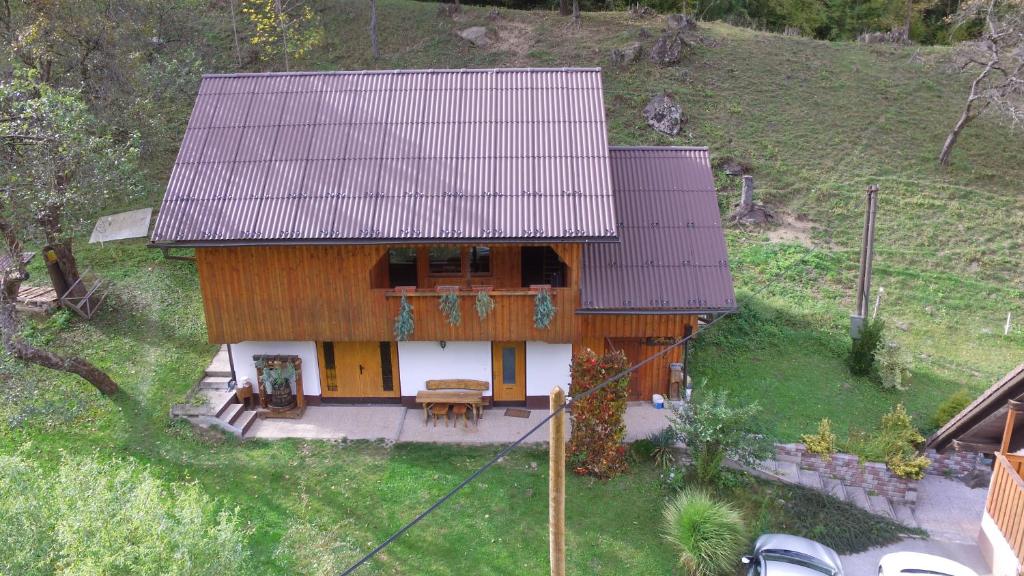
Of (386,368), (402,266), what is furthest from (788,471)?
(402,266)

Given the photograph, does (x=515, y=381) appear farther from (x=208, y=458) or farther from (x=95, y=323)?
(x=95, y=323)

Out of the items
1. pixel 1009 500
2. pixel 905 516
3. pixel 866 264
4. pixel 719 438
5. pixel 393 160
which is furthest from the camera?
pixel 866 264

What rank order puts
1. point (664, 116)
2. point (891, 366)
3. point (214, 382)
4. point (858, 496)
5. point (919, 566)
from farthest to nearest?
point (664, 116), point (891, 366), point (214, 382), point (858, 496), point (919, 566)

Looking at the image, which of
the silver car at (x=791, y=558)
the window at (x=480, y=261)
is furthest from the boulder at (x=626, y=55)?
the silver car at (x=791, y=558)

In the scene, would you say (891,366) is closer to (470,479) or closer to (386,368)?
(386,368)

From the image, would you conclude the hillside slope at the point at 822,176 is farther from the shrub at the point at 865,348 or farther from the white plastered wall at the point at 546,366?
the white plastered wall at the point at 546,366

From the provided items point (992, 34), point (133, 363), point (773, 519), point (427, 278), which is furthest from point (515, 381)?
point (992, 34)
